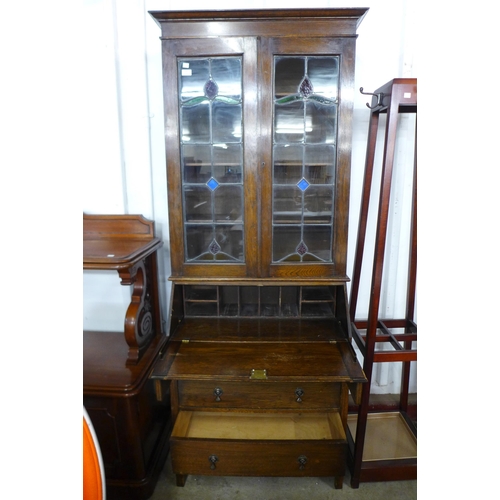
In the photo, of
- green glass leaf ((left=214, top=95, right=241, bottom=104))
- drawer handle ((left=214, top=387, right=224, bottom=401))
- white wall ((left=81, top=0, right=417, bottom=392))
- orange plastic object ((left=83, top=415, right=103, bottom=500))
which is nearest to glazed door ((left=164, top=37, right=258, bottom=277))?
green glass leaf ((left=214, top=95, right=241, bottom=104))

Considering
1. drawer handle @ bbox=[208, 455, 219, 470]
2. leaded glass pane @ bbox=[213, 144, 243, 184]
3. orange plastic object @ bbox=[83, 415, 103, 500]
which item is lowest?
drawer handle @ bbox=[208, 455, 219, 470]

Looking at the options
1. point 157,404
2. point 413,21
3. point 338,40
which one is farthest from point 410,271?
point 157,404

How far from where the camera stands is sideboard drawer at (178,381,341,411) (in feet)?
4.68

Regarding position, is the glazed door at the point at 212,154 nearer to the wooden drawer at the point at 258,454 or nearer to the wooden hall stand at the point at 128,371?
the wooden hall stand at the point at 128,371

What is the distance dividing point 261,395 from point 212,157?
104cm

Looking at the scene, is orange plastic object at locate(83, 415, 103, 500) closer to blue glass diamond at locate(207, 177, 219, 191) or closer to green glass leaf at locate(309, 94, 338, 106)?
blue glass diamond at locate(207, 177, 219, 191)

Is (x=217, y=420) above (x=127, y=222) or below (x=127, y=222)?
below

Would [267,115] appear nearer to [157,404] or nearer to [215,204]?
[215,204]

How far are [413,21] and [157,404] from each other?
2296mm

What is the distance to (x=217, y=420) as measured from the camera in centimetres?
160

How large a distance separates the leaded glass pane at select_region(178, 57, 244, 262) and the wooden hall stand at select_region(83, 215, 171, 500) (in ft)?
0.97

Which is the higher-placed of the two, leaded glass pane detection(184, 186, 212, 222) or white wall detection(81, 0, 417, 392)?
white wall detection(81, 0, 417, 392)

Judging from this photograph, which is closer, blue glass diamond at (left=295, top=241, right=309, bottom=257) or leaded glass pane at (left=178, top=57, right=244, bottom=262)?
leaded glass pane at (left=178, top=57, right=244, bottom=262)
